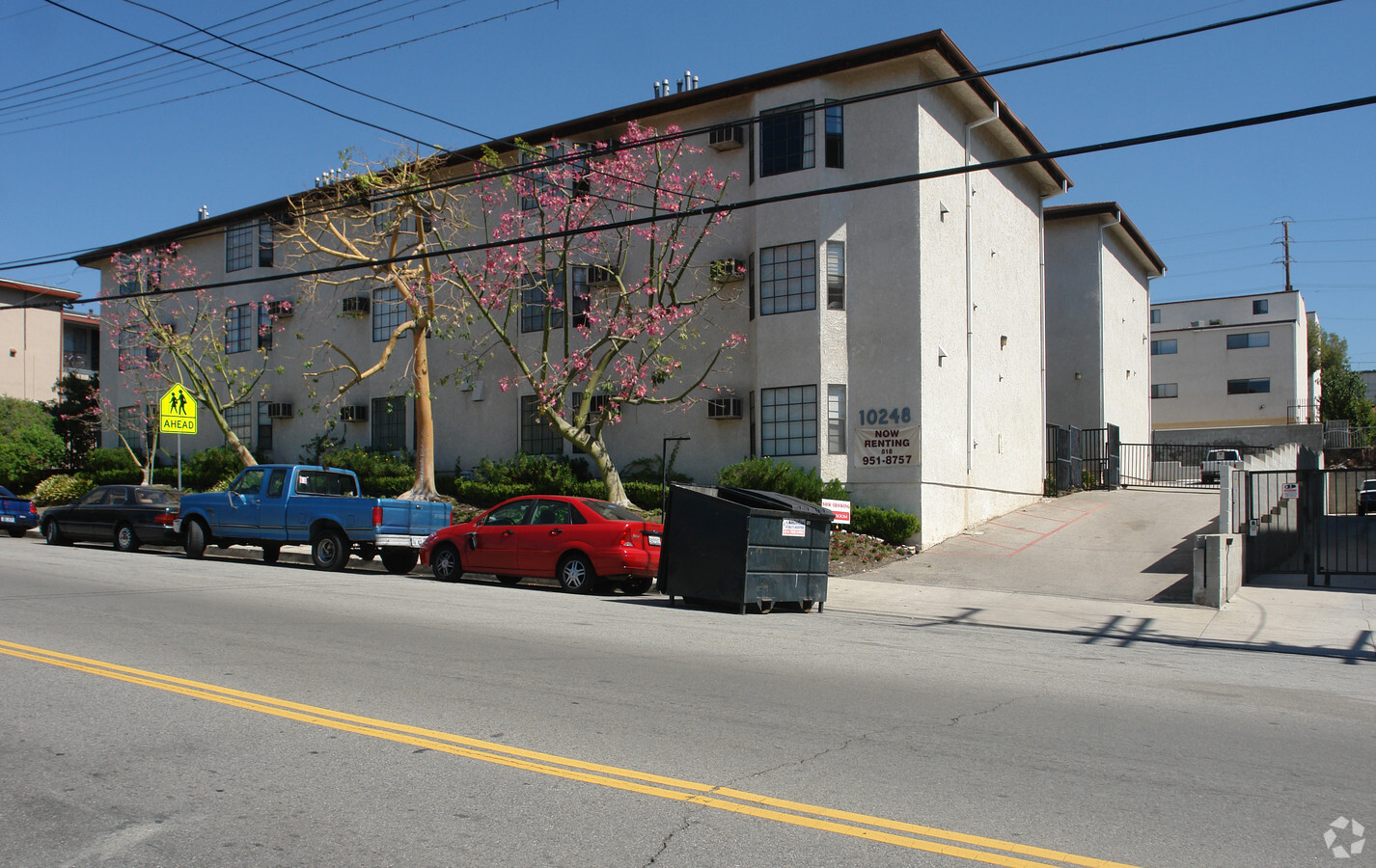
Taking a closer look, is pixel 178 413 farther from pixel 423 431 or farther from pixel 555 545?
pixel 555 545

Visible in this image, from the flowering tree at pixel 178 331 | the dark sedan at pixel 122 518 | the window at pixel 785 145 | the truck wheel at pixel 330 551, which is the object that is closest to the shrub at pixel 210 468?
the flowering tree at pixel 178 331

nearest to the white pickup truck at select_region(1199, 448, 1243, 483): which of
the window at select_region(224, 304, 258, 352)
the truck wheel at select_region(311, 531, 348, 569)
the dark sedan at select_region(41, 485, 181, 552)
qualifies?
the truck wheel at select_region(311, 531, 348, 569)

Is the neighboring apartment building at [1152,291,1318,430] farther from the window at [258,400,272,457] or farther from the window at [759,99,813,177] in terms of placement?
the window at [258,400,272,457]

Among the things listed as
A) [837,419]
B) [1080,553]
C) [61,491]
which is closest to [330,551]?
[837,419]

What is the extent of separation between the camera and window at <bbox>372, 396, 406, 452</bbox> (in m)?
29.0

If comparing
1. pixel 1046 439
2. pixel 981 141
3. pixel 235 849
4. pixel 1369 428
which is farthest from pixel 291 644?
pixel 1369 428

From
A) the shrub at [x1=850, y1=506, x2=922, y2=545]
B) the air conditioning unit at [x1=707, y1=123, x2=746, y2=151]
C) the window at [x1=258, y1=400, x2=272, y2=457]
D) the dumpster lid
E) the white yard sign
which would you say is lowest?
the shrub at [x1=850, y1=506, x2=922, y2=545]

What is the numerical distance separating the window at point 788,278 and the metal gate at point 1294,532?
9079 millimetres

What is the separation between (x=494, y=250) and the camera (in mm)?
22500

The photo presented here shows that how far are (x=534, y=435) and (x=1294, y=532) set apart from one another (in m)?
17.4

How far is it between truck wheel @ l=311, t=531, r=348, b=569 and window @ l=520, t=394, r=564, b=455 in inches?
320

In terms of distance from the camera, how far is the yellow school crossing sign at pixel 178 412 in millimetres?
22797

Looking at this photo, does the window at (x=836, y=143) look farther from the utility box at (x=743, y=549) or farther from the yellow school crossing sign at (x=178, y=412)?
the yellow school crossing sign at (x=178, y=412)

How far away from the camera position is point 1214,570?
14508 mm
